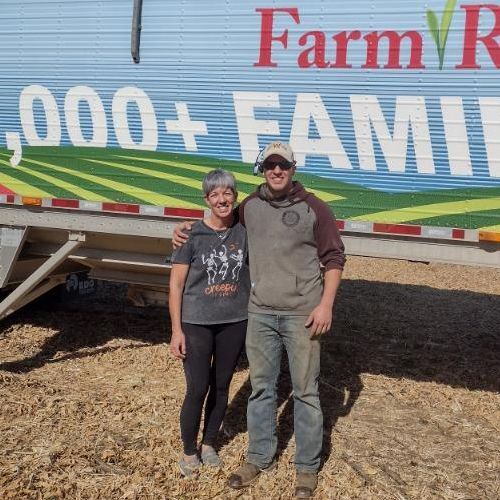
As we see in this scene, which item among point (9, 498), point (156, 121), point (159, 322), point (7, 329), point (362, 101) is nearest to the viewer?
point (9, 498)

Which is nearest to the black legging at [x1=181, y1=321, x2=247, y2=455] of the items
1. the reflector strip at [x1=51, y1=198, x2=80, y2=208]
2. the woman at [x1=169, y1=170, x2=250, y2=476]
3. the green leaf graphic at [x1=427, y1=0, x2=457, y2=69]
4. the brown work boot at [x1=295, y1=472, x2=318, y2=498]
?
→ the woman at [x1=169, y1=170, x2=250, y2=476]

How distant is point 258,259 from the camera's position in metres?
3.66

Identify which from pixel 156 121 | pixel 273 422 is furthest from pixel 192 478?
pixel 156 121

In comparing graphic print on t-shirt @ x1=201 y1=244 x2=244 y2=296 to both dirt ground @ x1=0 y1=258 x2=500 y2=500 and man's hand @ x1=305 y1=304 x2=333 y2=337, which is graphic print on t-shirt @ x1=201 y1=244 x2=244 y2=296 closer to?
man's hand @ x1=305 y1=304 x2=333 y2=337

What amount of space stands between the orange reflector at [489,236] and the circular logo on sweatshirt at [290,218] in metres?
1.69

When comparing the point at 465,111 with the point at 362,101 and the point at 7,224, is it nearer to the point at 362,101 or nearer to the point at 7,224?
the point at 362,101

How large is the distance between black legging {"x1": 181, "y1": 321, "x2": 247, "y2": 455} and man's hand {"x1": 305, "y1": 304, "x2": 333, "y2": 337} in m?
0.48

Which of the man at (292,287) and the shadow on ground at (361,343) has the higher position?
the man at (292,287)

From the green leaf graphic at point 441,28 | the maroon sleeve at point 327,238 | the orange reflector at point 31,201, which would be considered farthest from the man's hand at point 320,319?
the orange reflector at point 31,201

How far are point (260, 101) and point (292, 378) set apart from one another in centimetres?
230

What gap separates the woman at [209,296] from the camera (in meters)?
3.67

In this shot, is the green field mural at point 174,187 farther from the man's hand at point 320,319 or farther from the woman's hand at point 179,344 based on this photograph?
the woman's hand at point 179,344

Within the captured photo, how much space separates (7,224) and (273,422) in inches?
132

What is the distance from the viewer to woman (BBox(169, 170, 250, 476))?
3668 millimetres
